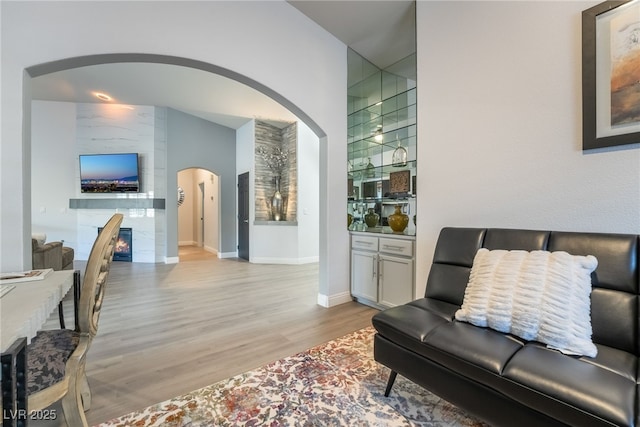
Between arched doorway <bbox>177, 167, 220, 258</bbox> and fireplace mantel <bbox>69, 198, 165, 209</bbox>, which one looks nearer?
fireplace mantel <bbox>69, 198, 165, 209</bbox>

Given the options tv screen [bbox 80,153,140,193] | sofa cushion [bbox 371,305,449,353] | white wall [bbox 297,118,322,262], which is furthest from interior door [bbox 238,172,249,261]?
sofa cushion [bbox 371,305,449,353]

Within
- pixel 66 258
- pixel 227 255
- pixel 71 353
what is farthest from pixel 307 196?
pixel 71 353

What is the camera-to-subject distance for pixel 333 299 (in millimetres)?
3213

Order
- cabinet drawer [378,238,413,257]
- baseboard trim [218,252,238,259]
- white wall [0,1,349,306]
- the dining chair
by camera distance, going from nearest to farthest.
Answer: the dining chair < white wall [0,1,349,306] < cabinet drawer [378,238,413,257] < baseboard trim [218,252,238,259]

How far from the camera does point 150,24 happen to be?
6.64ft

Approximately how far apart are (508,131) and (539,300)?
1256mm

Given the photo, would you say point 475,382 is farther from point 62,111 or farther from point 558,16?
point 62,111

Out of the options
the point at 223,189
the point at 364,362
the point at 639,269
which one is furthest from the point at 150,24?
the point at 223,189

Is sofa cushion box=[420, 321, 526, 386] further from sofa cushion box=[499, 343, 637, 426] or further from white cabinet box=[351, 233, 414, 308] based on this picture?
white cabinet box=[351, 233, 414, 308]

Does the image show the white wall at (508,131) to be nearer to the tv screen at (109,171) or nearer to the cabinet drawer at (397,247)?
the cabinet drawer at (397,247)

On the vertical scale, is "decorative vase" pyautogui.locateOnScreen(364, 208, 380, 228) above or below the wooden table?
above

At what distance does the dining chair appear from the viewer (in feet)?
3.34

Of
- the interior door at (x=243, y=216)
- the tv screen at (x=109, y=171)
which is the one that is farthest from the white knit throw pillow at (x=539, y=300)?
the tv screen at (x=109, y=171)

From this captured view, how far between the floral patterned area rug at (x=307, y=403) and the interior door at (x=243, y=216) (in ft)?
15.5
